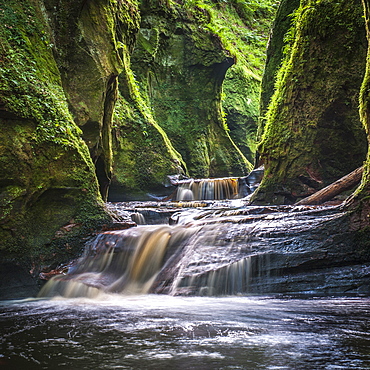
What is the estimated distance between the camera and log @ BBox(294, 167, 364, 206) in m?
7.11

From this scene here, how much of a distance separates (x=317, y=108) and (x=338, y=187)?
2626mm

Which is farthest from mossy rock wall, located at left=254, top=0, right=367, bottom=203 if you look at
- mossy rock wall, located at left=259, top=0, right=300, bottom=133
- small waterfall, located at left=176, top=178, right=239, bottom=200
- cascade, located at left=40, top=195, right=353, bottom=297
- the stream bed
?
the stream bed

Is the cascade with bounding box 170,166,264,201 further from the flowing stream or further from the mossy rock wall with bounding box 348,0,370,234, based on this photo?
the mossy rock wall with bounding box 348,0,370,234

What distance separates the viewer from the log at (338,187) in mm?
7115

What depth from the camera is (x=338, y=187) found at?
750 centimetres

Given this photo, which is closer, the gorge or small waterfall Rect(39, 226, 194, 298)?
the gorge

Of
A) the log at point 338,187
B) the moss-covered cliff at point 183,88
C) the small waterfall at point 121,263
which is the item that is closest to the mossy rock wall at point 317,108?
the log at point 338,187

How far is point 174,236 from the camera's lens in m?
6.46

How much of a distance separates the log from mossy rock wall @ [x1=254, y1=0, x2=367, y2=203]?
1748 mm

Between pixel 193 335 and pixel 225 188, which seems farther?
pixel 225 188

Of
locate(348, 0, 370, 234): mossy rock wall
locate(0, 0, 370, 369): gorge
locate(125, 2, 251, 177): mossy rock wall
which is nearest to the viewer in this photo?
locate(0, 0, 370, 369): gorge

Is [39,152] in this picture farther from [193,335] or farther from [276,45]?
[276,45]

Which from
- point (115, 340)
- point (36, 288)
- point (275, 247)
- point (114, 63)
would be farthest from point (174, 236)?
point (114, 63)

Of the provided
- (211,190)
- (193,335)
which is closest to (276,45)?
(211,190)
